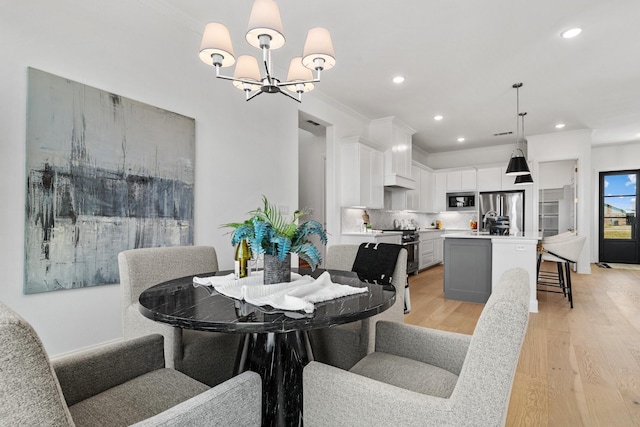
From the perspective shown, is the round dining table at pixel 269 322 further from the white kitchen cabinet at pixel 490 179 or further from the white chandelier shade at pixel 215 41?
the white kitchen cabinet at pixel 490 179

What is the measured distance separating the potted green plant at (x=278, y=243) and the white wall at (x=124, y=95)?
1.55 meters

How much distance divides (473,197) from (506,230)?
11.2ft

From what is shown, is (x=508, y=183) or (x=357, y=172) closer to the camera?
(x=357, y=172)

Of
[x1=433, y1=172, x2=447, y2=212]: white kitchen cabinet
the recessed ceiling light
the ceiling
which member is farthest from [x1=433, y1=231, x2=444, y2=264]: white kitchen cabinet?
the recessed ceiling light

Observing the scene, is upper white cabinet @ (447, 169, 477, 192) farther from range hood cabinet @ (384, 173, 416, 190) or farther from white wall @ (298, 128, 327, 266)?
white wall @ (298, 128, 327, 266)

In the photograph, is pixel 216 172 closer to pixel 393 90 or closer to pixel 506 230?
pixel 393 90

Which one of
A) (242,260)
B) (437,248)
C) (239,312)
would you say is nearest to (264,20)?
(242,260)

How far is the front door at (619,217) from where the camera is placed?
7473 millimetres

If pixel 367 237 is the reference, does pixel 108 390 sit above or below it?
below

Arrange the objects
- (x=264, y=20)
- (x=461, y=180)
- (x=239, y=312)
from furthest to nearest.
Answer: (x=461, y=180) < (x=264, y=20) < (x=239, y=312)

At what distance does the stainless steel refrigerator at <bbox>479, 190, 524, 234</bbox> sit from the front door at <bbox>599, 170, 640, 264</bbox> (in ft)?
8.04

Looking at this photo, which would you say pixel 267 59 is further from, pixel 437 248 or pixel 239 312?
pixel 437 248

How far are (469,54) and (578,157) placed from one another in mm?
4545

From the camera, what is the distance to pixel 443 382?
1147 mm
